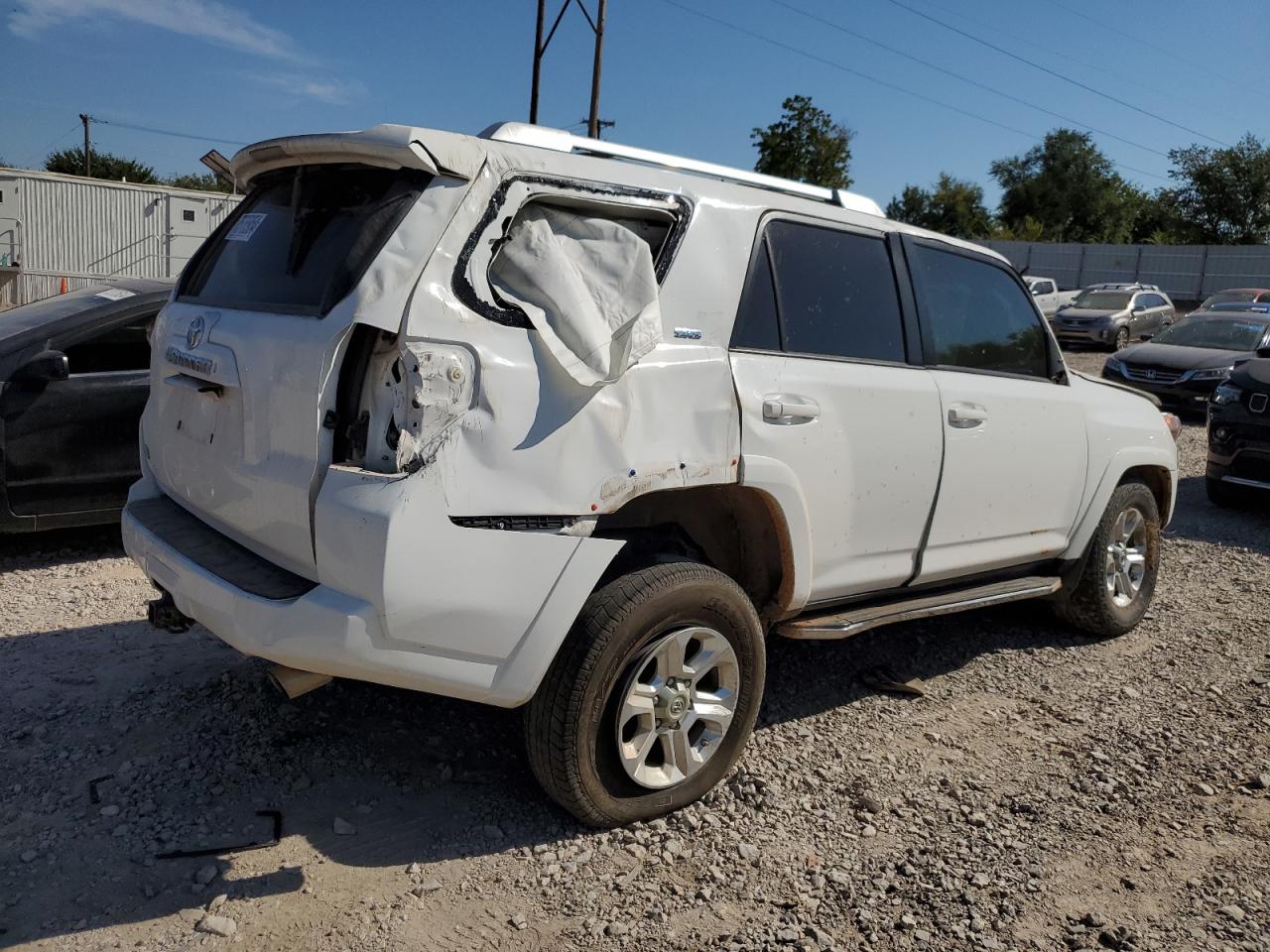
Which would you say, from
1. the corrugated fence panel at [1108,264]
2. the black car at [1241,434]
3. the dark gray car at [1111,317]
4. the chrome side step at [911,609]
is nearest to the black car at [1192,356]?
the black car at [1241,434]

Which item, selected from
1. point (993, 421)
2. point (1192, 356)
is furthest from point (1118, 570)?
point (1192, 356)

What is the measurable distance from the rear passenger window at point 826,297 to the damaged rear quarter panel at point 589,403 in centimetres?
15

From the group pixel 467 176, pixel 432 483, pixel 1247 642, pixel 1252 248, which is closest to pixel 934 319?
pixel 467 176

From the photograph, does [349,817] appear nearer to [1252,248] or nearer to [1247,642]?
[1247,642]

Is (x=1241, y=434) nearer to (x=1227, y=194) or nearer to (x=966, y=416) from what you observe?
(x=966, y=416)

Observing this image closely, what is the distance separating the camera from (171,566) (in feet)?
10.1

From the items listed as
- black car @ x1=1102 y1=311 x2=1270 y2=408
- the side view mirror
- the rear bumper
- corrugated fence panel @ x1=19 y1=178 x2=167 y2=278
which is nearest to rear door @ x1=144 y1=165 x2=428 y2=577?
the rear bumper

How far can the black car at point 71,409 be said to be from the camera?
5438 millimetres

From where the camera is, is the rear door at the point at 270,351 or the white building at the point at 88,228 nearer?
the rear door at the point at 270,351

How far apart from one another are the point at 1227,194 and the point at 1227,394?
179 feet

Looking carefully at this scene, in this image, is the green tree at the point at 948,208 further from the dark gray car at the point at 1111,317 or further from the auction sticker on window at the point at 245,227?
the auction sticker on window at the point at 245,227

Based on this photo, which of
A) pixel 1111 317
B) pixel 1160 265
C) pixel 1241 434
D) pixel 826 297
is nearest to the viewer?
pixel 826 297

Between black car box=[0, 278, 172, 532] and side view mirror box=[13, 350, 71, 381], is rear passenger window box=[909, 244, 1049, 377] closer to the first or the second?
black car box=[0, 278, 172, 532]

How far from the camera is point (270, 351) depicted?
2.86 m
